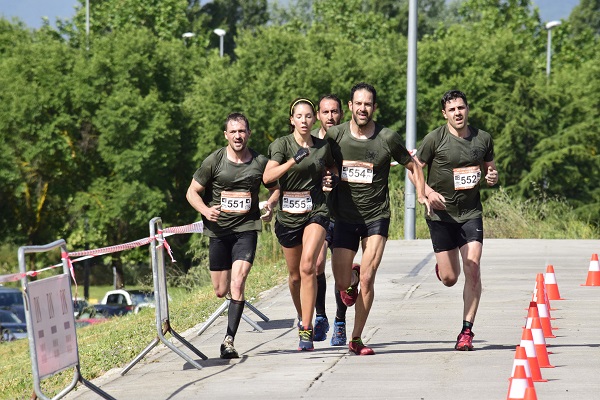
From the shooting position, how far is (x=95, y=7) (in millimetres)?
71750

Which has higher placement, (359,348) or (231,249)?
(231,249)

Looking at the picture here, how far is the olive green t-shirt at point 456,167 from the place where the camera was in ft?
32.5

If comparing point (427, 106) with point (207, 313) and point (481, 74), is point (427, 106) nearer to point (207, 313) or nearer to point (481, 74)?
point (481, 74)

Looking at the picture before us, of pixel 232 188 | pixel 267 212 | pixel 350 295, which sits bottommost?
pixel 350 295

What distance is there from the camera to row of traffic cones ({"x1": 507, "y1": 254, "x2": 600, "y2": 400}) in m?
7.12

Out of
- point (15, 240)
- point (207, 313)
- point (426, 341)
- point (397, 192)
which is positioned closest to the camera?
point (426, 341)

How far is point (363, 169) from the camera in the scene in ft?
31.7

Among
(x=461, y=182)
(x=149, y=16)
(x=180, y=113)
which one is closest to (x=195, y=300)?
(x=461, y=182)

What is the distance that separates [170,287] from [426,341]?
1093 cm

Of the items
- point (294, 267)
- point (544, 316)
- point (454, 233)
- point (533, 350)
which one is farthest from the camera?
point (544, 316)

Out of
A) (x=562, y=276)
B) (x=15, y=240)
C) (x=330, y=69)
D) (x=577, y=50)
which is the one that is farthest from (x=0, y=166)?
(x=577, y=50)

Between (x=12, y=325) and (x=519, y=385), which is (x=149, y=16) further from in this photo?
(x=519, y=385)

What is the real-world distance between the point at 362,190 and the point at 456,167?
821mm

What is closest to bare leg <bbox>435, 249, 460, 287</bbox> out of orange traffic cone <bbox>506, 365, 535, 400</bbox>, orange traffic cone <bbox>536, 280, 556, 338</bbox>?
orange traffic cone <bbox>536, 280, 556, 338</bbox>
